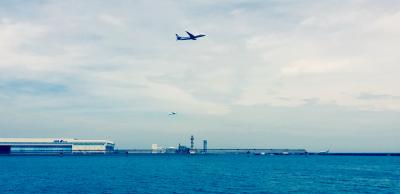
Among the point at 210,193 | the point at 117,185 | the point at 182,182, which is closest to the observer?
the point at 210,193

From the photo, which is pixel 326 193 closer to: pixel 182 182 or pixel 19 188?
pixel 182 182

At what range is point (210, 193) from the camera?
242 ft

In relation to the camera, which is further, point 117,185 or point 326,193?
point 117,185

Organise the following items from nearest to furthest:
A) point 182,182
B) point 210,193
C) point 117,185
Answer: point 210,193 < point 117,185 < point 182,182

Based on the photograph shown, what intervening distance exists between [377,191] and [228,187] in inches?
1113

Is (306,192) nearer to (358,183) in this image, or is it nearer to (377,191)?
(377,191)

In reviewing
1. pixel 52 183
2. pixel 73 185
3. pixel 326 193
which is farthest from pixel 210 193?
pixel 52 183

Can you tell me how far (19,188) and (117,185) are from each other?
61.1ft

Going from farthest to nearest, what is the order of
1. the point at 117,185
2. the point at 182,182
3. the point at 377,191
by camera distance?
the point at 182,182 < the point at 117,185 < the point at 377,191

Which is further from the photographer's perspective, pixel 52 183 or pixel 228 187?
pixel 52 183

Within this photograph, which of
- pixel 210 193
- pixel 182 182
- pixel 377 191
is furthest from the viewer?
pixel 182 182

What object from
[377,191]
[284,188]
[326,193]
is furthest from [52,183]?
[377,191]

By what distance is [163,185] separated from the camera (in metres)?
86.3

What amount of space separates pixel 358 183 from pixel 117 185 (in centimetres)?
5297
